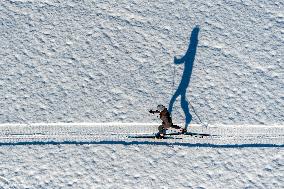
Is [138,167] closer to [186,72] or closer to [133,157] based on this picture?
[133,157]

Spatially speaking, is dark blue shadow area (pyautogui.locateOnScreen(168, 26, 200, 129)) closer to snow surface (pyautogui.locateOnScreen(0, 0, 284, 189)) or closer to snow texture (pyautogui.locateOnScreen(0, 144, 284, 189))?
snow surface (pyautogui.locateOnScreen(0, 0, 284, 189))

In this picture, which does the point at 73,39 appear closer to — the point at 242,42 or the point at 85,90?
the point at 85,90

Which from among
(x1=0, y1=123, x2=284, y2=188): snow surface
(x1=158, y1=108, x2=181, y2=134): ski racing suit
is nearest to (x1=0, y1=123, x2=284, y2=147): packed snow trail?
(x1=0, y1=123, x2=284, y2=188): snow surface

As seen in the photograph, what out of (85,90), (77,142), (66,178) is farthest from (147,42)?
(66,178)

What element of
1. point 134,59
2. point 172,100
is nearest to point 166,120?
point 172,100

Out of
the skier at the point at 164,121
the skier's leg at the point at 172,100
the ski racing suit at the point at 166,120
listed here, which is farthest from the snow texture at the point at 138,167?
the skier's leg at the point at 172,100

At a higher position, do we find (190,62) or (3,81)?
(190,62)
